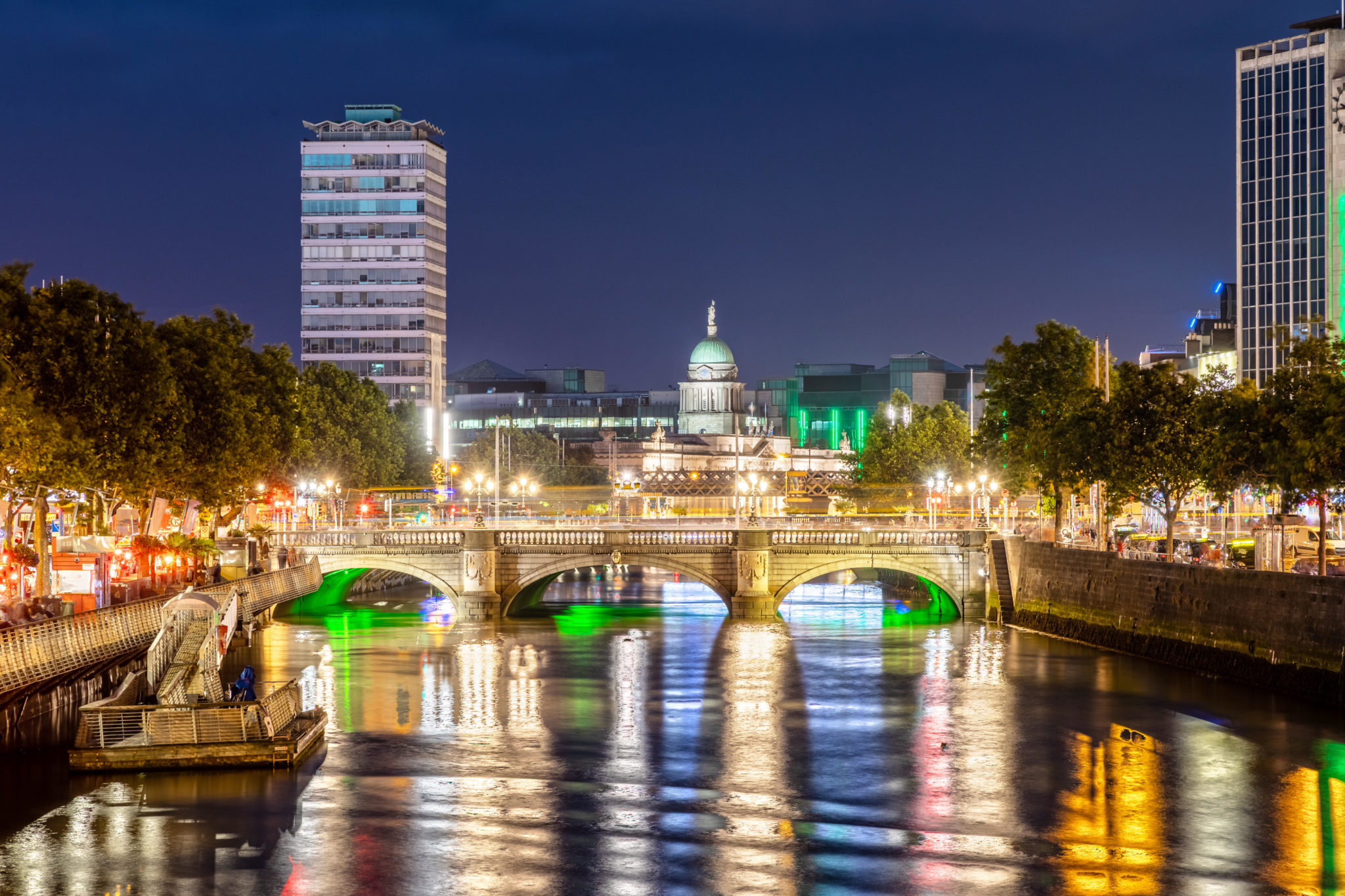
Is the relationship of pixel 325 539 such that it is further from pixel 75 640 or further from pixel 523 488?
pixel 523 488

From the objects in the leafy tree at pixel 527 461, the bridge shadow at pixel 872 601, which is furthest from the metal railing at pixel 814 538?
the leafy tree at pixel 527 461

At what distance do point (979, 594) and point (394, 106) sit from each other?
104727 mm

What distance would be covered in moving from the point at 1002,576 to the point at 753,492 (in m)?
33.8

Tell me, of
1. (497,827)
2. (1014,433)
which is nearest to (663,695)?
(497,827)

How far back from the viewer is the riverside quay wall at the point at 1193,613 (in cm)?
5331

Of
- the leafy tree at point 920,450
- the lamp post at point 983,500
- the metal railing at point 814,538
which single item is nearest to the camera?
the metal railing at point 814,538

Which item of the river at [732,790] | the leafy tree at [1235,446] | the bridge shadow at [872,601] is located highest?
the leafy tree at [1235,446]

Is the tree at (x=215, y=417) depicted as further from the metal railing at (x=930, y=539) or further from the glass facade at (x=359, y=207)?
the glass facade at (x=359, y=207)

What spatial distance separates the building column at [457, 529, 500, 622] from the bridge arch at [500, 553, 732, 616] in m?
0.99

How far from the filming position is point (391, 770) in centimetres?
4512

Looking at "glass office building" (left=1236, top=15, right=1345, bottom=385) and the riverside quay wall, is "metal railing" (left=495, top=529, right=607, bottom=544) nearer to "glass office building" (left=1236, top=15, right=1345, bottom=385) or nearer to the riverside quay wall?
the riverside quay wall

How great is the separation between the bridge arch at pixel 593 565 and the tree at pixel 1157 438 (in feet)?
75.5

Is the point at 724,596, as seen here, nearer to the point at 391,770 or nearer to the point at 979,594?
the point at 979,594

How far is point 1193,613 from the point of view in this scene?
2493 inches
